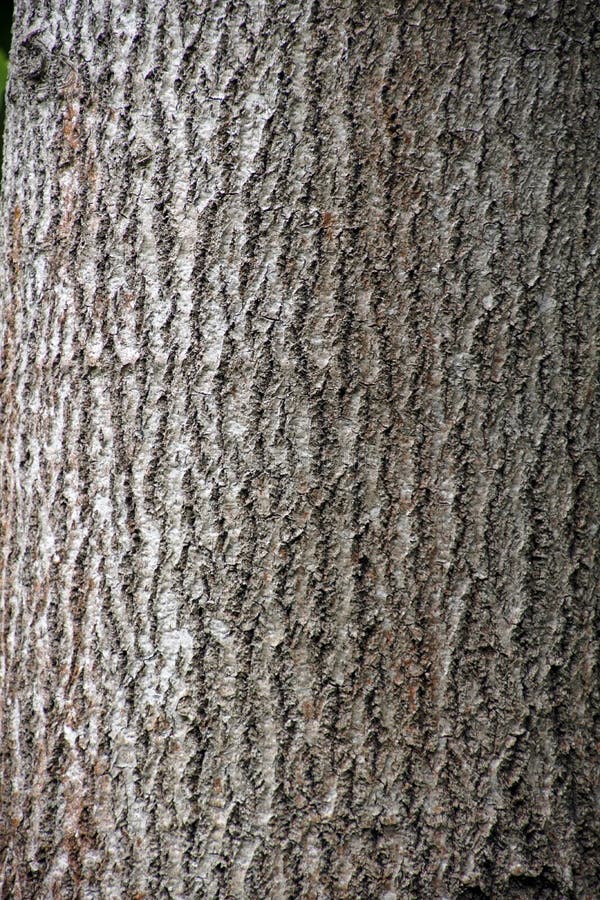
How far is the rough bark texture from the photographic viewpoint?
101cm

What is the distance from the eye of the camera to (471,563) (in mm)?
1031

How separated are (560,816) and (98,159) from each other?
1.29m

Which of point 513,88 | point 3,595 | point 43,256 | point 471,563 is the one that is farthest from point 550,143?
point 3,595

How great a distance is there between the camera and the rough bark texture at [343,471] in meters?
1.01

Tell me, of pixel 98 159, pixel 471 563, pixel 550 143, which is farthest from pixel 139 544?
pixel 550 143

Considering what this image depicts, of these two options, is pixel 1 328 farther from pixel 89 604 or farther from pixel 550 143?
pixel 550 143

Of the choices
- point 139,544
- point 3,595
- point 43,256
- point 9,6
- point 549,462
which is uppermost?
point 9,6

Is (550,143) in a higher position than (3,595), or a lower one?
higher

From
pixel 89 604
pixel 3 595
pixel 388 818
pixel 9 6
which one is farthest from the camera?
pixel 9 6

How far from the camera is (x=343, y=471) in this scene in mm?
1044

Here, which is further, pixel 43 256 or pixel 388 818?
pixel 43 256

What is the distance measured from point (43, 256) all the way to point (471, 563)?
91 centimetres

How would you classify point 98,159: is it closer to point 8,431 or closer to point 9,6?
point 8,431

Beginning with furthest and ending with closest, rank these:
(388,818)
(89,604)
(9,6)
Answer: (9,6), (89,604), (388,818)
